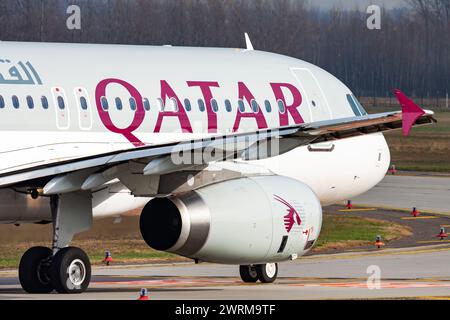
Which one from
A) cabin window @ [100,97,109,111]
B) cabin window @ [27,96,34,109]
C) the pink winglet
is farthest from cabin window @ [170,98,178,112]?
the pink winglet

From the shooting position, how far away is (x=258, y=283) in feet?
96.2

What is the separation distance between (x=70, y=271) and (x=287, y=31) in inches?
3788

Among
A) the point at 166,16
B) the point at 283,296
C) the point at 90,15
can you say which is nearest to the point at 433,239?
the point at 283,296

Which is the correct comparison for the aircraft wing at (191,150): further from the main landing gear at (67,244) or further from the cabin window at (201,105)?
the cabin window at (201,105)

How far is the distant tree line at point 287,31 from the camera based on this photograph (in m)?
93.2

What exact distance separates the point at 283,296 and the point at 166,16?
85.1m

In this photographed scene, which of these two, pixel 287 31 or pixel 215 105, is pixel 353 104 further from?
pixel 287 31

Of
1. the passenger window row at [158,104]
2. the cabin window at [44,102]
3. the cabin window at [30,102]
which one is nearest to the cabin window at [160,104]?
the passenger window row at [158,104]

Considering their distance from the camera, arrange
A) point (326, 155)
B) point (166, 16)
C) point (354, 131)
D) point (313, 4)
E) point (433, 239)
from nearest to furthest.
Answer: point (354, 131)
point (326, 155)
point (433, 239)
point (166, 16)
point (313, 4)

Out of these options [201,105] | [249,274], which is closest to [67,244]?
[201,105]

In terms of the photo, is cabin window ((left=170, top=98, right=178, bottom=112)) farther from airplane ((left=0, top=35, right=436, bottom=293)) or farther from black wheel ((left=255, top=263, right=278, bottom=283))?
black wheel ((left=255, top=263, right=278, bottom=283))

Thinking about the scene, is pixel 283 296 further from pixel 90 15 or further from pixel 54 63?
pixel 90 15

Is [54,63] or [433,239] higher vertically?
[54,63]

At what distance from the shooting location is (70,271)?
984 inches
